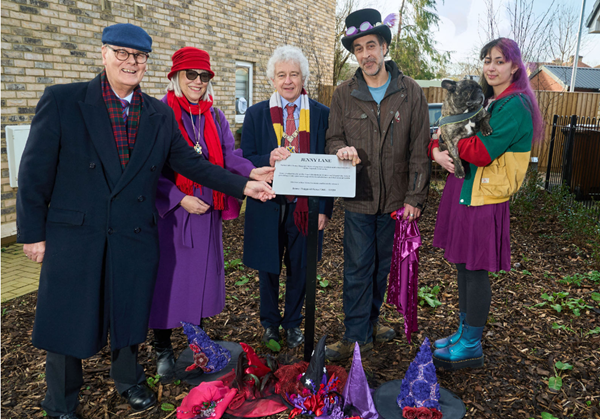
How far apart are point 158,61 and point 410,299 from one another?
275 inches

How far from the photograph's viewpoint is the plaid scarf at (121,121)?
2.51m

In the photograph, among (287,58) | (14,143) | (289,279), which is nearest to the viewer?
(287,58)

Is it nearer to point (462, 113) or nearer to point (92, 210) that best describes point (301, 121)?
point (462, 113)

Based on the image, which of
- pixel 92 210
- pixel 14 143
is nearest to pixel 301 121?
pixel 92 210

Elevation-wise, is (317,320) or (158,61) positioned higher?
(158,61)

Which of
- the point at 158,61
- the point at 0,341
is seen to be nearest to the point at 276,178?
the point at 0,341

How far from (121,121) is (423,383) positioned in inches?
91.6

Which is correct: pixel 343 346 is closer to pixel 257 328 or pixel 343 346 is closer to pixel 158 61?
pixel 257 328

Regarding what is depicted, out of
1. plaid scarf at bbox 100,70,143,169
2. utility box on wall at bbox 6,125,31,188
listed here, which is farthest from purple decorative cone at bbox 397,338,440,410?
utility box on wall at bbox 6,125,31,188

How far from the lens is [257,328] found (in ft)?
13.1

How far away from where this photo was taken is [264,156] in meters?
3.36

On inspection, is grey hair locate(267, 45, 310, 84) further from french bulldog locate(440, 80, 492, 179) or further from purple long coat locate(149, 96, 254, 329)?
french bulldog locate(440, 80, 492, 179)

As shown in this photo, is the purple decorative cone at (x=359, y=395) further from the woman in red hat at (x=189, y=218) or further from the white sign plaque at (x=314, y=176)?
the woman in red hat at (x=189, y=218)

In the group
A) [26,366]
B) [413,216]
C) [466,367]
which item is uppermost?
[413,216]
